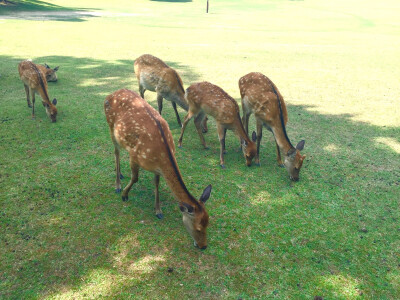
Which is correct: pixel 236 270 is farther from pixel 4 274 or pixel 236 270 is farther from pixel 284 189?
pixel 4 274

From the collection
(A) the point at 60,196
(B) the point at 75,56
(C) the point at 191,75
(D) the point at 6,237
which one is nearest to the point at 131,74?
(C) the point at 191,75

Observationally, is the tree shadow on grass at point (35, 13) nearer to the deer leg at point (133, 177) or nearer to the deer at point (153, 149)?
the deer at point (153, 149)

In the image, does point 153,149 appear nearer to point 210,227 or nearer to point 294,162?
point 210,227

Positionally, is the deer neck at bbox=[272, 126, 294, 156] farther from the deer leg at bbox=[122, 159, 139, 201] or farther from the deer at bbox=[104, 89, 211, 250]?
the deer leg at bbox=[122, 159, 139, 201]

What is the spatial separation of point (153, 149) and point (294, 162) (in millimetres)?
2982

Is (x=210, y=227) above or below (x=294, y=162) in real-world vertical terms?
below

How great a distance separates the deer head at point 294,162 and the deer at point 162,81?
2.80 m

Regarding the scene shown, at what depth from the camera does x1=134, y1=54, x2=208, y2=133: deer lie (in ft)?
27.4

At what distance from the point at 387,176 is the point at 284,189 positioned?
231 centimetres

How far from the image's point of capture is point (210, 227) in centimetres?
496

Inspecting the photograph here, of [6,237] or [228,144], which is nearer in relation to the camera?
[6,237]

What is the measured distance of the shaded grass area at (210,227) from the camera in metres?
3.97

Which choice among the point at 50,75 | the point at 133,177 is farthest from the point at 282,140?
the point at 50,75

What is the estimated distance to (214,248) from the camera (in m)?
4.54
